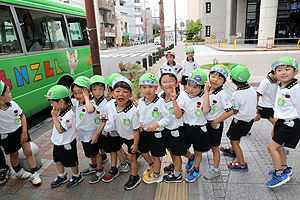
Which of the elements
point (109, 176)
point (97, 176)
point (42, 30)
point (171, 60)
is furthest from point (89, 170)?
point (42, 30)

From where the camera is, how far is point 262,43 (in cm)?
2380

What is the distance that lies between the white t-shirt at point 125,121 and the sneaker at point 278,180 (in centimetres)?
202

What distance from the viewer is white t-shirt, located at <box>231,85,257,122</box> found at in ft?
10.4

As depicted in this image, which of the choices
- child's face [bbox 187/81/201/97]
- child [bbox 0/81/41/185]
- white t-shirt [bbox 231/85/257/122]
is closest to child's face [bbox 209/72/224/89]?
child's face [bbox 187/81/201/97]

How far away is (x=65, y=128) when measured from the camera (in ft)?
9.50

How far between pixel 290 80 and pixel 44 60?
577cm

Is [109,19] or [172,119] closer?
[172,119]

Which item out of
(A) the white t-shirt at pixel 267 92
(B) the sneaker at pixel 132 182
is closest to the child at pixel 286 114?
(A) the white t-shirt at pixel 267 92

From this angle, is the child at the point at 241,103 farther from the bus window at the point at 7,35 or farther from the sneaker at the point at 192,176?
the bus window at the point at 7,35

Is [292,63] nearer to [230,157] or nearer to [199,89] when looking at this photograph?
[199,89]

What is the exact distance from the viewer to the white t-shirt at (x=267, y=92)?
3711mm

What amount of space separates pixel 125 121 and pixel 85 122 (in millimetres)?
681

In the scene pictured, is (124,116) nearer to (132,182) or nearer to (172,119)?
(172,119)

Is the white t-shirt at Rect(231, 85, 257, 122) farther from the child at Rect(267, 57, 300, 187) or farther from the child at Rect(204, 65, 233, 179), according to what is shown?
the child at Rect(267, 57, 300, 187)
